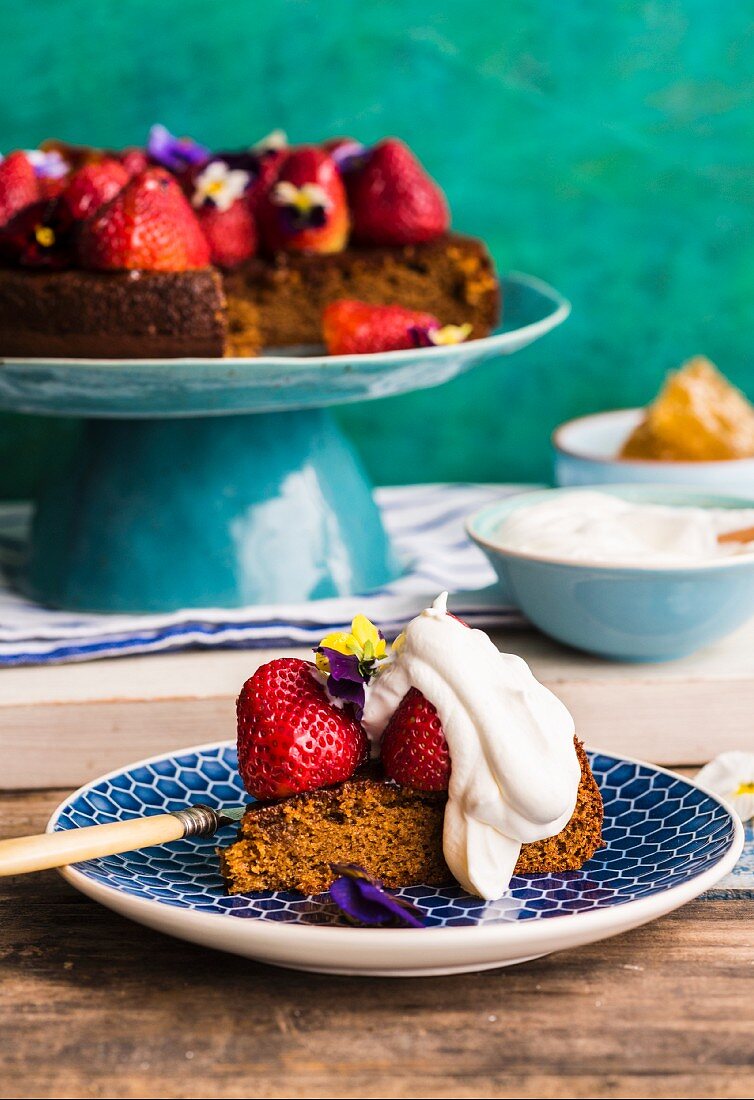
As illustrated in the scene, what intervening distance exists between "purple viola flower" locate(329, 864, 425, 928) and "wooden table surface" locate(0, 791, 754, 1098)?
0.05 meters

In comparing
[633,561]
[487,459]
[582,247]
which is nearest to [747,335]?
[582,247]

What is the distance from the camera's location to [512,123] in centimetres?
222

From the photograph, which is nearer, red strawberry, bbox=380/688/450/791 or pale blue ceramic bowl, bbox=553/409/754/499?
red strawberry, bbox=380/688/450/791

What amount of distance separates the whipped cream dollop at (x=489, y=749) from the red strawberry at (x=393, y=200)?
980 mm

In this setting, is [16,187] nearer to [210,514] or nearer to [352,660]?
[210,514]

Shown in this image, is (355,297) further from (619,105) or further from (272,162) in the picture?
(619,105)

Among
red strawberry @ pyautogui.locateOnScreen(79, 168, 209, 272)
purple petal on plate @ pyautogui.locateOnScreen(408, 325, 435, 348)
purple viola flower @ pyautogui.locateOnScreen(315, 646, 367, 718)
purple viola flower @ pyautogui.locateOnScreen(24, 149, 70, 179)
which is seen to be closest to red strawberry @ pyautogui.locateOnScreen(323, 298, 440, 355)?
purple petal on plate @ pyautogui.locateOnScreen(408, 325, 435, 348)

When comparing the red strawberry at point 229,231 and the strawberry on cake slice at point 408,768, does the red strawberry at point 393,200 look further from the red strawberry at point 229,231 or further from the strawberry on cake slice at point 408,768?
the strawberry on cake slice at point 408,768

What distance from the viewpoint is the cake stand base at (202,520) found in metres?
1.65

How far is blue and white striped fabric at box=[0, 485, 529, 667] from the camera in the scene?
152 centimetres

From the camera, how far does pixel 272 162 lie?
75.0 inches

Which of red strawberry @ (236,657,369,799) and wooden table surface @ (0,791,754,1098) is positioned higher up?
red strawberry @ (236,657,369,799)

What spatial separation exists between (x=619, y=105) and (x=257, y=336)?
710mm

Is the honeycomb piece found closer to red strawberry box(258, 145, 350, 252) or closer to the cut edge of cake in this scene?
red strawberry box(258, 145, 350, 252)
